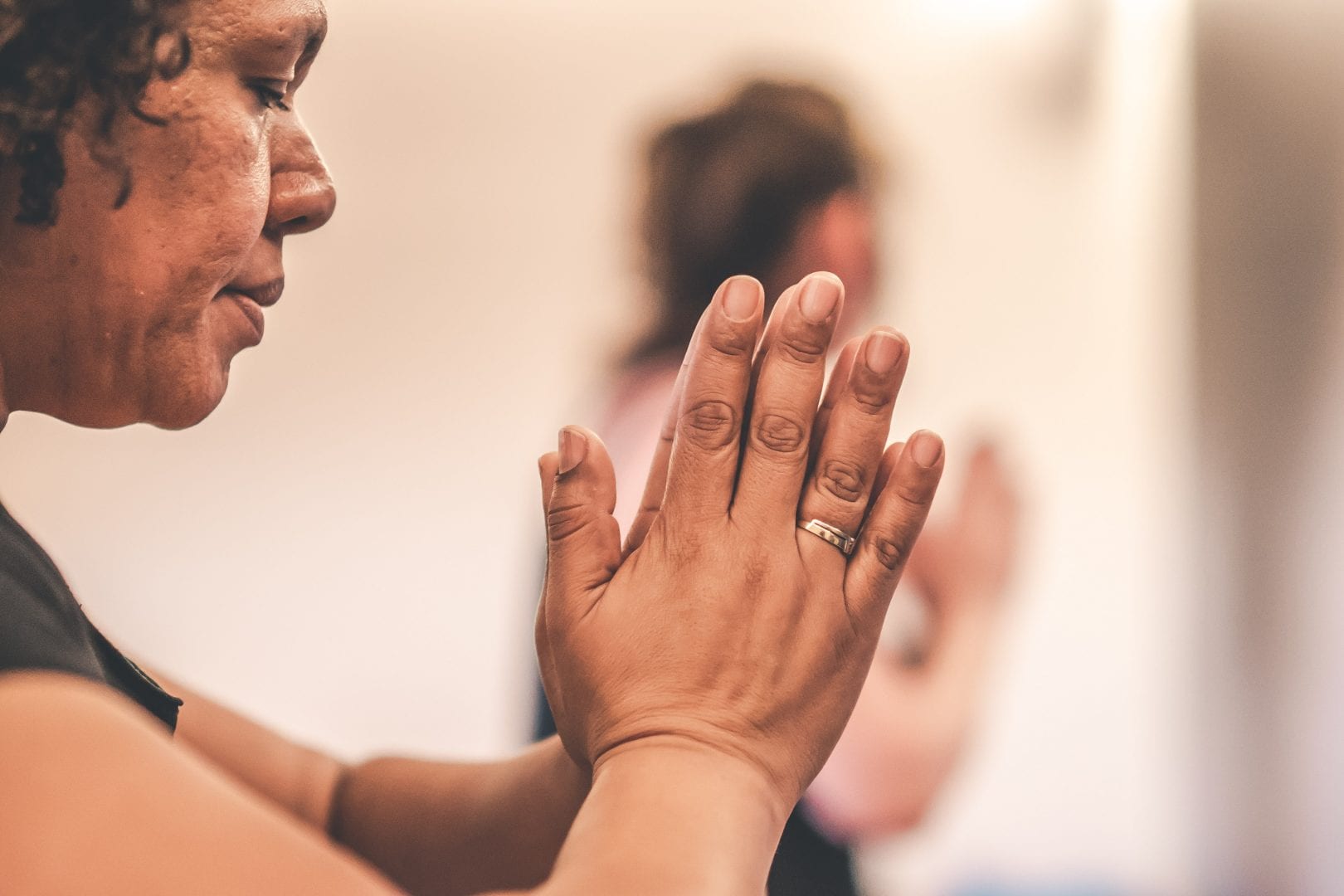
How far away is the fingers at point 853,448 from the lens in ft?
1.67

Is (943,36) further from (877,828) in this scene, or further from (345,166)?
(877,828)

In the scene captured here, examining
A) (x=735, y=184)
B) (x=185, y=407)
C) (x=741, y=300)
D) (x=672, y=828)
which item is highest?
(x=735, y=184)

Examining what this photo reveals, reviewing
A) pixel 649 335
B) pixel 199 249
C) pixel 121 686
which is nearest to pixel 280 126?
pixel 199 249

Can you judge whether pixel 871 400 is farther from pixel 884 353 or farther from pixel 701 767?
pixel 701 767

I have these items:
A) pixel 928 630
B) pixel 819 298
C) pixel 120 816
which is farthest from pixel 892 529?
pixel 928 630

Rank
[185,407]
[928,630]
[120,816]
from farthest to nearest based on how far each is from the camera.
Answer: [928,630] < [185,407] < [120,816]

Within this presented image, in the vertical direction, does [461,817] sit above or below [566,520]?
below

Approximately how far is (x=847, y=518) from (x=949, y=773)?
824 millimetres

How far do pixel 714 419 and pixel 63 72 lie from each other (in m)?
0.33

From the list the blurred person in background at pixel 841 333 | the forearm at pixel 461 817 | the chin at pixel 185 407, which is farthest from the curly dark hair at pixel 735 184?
the chin at pixel 185 407

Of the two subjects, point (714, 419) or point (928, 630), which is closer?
point (714, 419)

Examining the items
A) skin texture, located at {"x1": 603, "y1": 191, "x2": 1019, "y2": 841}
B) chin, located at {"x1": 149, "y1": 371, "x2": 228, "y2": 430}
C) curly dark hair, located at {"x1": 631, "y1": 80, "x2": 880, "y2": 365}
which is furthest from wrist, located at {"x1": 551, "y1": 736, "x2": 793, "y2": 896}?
curly dark hair, located at {"x1": 631, "y1": 80, "x2": 880, "y2": 365}

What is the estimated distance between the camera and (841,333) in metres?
1.25

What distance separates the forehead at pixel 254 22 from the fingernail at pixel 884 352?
32cm
